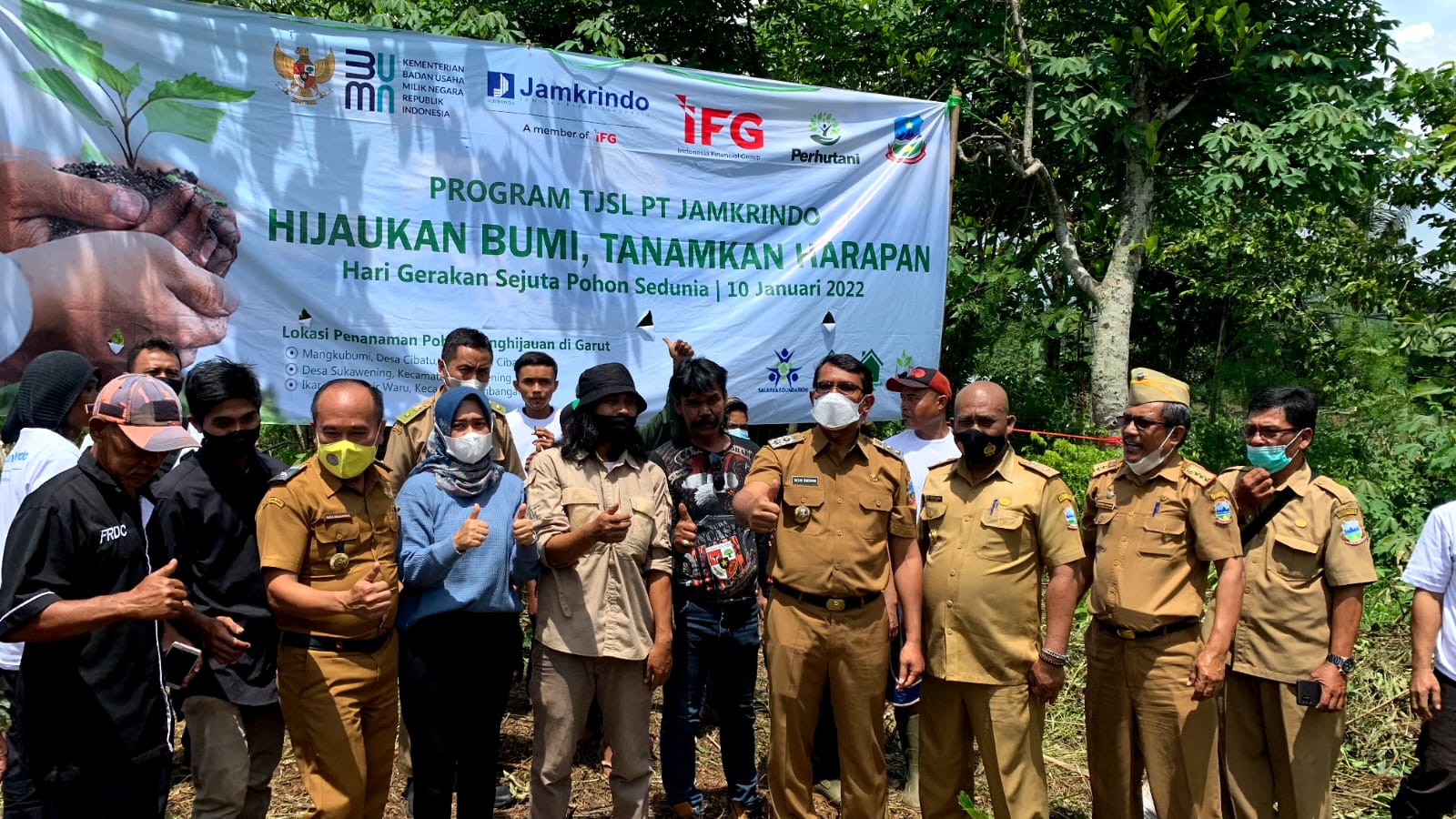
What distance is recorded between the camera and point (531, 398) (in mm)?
4387

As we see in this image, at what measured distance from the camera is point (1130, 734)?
3.48 meters

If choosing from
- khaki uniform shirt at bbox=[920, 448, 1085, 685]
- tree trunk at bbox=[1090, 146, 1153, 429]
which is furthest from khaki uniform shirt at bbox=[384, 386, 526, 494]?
tree trunk at bbox=[1090, 146, 1153, 429]

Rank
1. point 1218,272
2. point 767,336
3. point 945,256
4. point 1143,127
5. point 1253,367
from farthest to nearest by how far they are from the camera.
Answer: point 1218,272 → point 1253,367 → point 1143,127 → point 945,256 → point 767,336

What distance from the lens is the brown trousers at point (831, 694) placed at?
133 inches

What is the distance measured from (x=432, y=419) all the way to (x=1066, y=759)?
3217 millimetres

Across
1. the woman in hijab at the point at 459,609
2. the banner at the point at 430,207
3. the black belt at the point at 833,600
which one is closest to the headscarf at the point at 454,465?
the woman in hijab at the point at 459,609

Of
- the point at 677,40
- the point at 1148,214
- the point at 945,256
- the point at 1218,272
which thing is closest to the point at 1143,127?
the point at 1148,214

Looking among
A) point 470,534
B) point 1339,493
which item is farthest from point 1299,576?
point 470,534

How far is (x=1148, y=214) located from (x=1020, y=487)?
4.90m

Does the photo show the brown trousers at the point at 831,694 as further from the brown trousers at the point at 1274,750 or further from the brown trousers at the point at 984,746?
the brown trousers at the point at 1274,750

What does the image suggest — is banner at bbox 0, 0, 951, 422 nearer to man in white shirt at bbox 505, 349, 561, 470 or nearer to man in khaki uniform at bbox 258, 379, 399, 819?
man in white shirt at bbox 505, 349, 561, 470

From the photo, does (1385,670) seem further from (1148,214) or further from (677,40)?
(677,40)

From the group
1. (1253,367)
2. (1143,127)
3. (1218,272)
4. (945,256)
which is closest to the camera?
(945,256)

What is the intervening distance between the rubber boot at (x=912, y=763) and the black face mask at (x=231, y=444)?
2.78 meters
